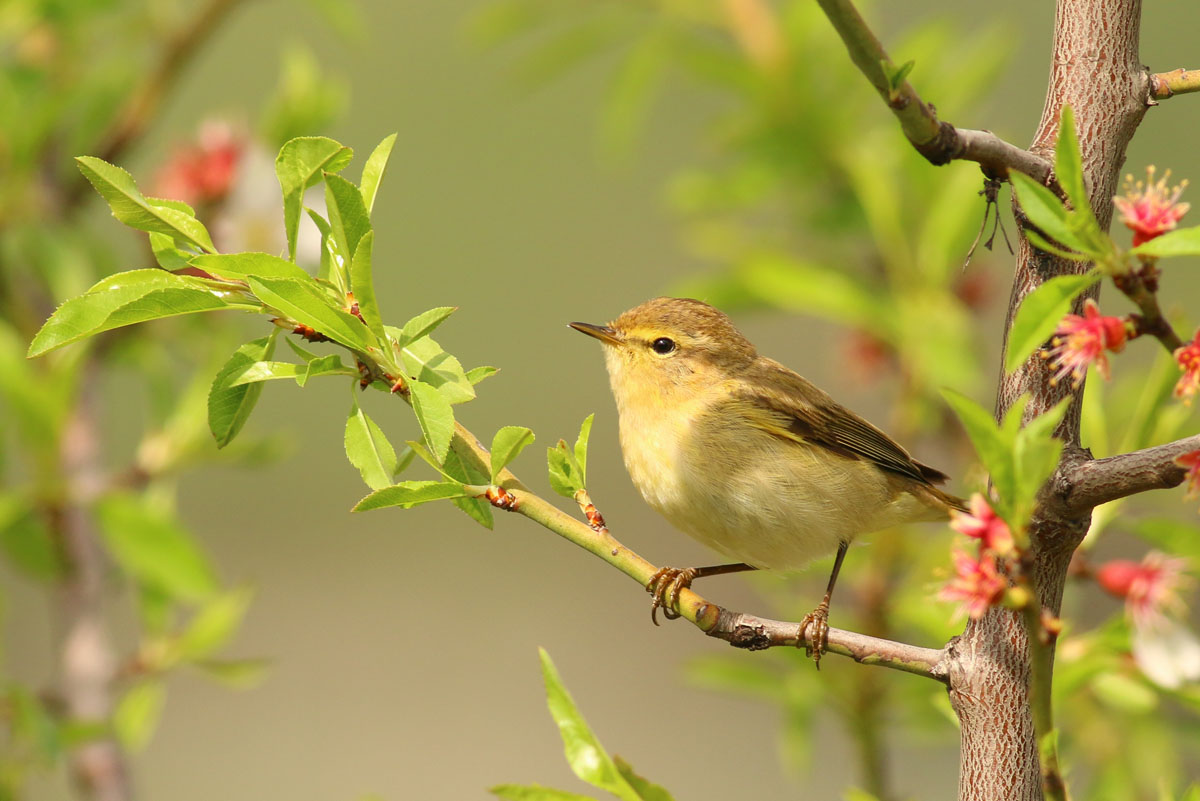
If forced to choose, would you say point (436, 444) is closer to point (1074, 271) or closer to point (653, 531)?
point (1074, 271)

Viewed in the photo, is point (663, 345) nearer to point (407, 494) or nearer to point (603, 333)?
point (603, 333)

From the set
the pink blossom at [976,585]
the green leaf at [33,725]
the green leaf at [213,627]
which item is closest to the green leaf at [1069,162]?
the pink blossom at [976,585]

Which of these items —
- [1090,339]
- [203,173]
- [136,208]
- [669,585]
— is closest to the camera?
[1090,339]

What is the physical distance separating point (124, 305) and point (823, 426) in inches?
86.4

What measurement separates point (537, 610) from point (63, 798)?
335 centimetres

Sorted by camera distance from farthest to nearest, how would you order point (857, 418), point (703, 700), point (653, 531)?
1. point (653, 531)
2. point (703, 700)
3. point (857, 418)

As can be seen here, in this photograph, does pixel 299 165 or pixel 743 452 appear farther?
pixel 743 452

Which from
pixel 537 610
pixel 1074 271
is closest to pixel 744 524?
pixel 1074 271

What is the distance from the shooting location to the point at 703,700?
8.17m

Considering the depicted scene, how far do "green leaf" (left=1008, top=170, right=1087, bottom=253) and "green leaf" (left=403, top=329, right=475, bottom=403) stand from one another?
65 centimetres

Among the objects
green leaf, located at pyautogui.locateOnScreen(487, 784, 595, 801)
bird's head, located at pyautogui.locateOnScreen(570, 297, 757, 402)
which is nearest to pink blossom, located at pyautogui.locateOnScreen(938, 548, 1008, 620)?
green leaf, located at pyautogui.locateOnScreen(487, 784, 595, 801)

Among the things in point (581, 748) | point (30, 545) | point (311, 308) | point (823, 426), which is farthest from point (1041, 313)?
point (30, 545)

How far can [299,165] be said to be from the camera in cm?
143

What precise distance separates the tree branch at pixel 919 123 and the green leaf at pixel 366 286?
57cm
